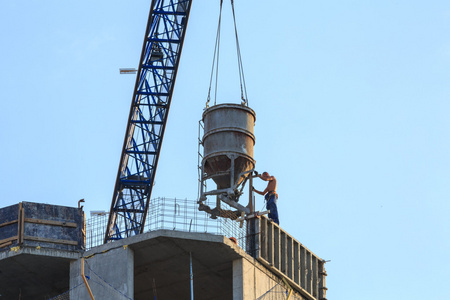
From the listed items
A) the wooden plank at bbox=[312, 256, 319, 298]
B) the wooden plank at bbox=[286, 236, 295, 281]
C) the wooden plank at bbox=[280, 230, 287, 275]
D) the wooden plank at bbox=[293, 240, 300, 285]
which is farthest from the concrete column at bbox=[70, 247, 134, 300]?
the wooden plank at bbox=[312, 256, 319, 298]

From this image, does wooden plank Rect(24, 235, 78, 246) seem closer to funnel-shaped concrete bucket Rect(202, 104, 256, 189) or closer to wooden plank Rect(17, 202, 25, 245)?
wooden plank Rect(17, 202, 25, 245)

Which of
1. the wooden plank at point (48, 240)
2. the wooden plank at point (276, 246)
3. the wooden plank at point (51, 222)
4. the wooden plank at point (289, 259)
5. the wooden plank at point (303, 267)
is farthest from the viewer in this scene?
the wooden plank at point (303, 267)

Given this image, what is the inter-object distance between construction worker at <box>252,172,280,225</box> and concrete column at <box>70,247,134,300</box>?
24.5 feet

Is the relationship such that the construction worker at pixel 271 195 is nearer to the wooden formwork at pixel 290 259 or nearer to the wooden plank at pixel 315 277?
the wooden formwork at pixel 290 259

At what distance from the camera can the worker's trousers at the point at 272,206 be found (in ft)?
151

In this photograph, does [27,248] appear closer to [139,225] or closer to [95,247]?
[95,247]

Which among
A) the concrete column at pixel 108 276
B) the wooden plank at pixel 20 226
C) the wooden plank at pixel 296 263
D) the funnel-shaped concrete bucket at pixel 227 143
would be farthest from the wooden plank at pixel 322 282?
the wooden plank at pixel 20 226

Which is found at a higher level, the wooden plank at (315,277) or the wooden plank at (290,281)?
the wooden plank at (315,277)

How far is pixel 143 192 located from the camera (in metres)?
67.8

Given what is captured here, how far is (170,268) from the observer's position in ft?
141

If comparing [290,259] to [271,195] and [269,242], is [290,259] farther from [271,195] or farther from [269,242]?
[271,195]

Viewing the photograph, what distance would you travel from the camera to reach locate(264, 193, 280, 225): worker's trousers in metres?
46.1

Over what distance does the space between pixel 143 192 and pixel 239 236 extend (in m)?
24.8

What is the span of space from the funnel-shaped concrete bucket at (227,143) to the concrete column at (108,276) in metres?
5.73
